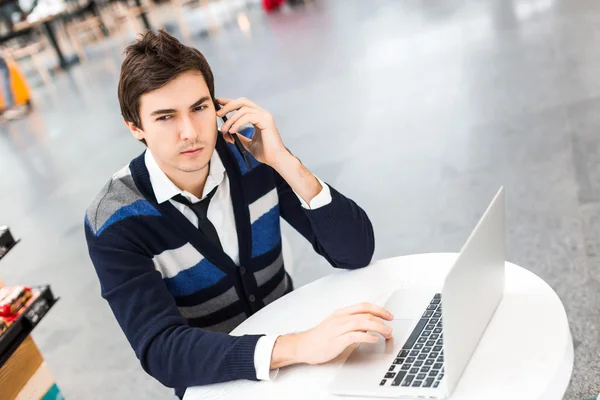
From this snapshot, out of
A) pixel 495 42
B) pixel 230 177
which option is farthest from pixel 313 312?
pixel 495 42

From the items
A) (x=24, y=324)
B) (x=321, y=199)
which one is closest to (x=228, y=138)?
(x=321, y=199)

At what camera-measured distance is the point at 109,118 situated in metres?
6.82

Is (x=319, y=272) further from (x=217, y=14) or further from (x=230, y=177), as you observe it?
(x=217, y=14)

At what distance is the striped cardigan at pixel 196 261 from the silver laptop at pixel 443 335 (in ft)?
0.71

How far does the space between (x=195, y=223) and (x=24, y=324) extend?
0.68 m

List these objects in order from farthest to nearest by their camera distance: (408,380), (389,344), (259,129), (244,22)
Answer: (244,22) < (259,129) < (389,344) < (408,380)

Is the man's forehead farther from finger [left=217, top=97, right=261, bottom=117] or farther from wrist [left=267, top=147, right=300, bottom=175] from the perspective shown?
wrist [left=267, top=147, right=300, bottom=175]

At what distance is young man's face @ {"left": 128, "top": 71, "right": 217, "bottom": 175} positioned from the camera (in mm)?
1518

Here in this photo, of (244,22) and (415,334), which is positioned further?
(244,22)

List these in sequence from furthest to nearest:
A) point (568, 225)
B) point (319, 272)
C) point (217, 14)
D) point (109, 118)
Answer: point (217, 14) < point (109, 118) < point (319, 272) < point (568, 225)

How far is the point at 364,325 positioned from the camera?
1.24 meters

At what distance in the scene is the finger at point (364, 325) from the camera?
1.24 meters

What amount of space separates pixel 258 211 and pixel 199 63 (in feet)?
1.20

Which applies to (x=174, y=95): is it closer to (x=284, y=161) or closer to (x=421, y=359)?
(x=284, y=161)
